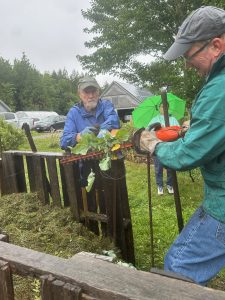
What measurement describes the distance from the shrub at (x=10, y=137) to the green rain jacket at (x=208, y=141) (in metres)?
12.9

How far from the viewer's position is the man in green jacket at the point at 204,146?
5.90ft

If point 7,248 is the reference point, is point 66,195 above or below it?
below

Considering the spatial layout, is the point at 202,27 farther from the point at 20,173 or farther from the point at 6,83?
the point at 6,83

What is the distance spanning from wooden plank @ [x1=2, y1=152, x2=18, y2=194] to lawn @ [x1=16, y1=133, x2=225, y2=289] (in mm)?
1768

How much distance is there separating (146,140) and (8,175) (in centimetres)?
325

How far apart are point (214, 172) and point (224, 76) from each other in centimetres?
50

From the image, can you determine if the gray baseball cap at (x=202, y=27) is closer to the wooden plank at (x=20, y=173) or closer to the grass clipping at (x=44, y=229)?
the grass clipping at (x=44, y=229)

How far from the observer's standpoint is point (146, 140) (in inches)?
85.5

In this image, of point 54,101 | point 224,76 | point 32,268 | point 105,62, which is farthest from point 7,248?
point 54,101

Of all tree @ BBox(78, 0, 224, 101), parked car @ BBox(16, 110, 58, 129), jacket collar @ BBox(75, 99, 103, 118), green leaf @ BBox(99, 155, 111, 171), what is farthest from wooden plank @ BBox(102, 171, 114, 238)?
parked car @ BBox(16, 110, 58, 129)

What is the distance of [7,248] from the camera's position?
194 centimetres

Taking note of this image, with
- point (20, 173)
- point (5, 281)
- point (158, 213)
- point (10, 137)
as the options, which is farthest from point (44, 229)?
point (10, 137)

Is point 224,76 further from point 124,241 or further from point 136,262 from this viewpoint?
point 136,262

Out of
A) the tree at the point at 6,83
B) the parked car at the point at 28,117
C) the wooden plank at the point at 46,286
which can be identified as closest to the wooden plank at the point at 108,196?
the wooden plank at the point at 46,286
